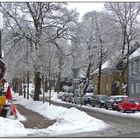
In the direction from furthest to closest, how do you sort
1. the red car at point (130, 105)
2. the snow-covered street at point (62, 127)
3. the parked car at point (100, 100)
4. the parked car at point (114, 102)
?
the parked car at point (100, 100) → the parked car at point (114, 102) → the red car at point (130, 105) → the snow-covered street at point (62, 127)

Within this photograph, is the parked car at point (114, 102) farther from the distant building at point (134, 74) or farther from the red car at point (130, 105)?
the distant building at point (134, 74)

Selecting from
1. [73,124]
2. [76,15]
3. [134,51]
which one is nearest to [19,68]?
[76,15]

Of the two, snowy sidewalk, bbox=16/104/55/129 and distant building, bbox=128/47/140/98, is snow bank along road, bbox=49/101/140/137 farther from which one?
distant building, bbox=128/47/140/98

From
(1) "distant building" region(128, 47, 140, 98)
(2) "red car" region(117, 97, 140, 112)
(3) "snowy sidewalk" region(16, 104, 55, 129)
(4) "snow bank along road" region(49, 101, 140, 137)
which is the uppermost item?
(1) "distant building" region(128, 47, 140, 98)

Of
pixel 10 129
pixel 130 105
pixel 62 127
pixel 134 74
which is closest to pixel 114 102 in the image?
pixel 130 105

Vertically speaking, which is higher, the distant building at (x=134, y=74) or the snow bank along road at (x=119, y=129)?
the distant building at (x=134, y=74)

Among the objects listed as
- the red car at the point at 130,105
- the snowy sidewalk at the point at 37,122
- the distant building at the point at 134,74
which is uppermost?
the distant building at the point at 134,74

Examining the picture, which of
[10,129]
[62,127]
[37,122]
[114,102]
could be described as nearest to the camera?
[10,129]

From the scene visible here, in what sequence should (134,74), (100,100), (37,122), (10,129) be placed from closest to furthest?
(10,129) < (37,122) < (100,100) < (134,74)

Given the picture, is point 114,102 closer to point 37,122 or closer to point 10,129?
point 37,122

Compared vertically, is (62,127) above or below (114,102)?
below

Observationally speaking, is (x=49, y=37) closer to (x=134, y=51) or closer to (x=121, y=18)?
(x=121, y=18)

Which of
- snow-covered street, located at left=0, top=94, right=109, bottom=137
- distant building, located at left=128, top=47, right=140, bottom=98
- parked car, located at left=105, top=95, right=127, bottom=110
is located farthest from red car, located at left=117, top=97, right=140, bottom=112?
distant building, located at left=128, top=47, right=140, bottom=98

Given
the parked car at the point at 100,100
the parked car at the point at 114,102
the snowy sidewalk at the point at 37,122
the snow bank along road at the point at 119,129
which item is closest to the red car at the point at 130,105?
the parked car at the point at 114,102
